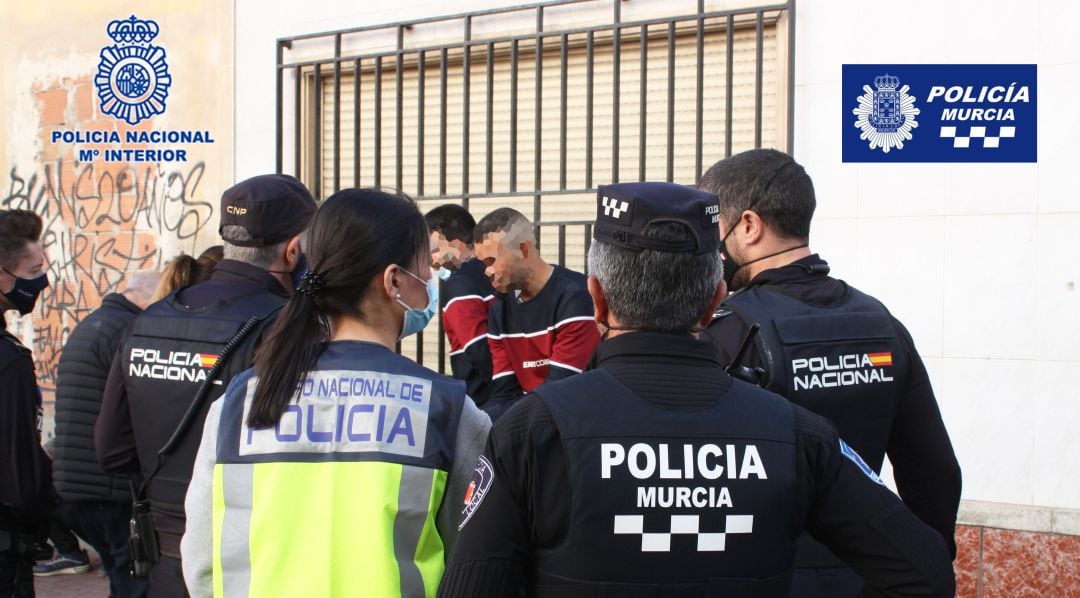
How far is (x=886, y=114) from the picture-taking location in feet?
17.0

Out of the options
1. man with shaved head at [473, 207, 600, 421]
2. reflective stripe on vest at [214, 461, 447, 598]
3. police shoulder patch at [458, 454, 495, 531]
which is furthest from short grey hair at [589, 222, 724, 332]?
man with shaved head at [473, 207, 600, 421]

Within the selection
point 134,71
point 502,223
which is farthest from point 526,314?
point 134,71

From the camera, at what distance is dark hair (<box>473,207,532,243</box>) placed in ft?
17.0

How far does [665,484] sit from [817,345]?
3.08ft

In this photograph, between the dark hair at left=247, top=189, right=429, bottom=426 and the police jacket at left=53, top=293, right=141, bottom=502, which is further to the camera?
the police jacket at left=53, top=293, right=141, bottom=502

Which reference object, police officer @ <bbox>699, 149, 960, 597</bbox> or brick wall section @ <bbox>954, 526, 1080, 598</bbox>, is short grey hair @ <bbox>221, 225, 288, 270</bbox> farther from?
brick wall section @ <bbox>954, 526, 1080, 598</bbox>

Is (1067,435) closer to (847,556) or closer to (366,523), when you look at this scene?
(847,556)

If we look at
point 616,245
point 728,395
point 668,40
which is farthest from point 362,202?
point 668,40

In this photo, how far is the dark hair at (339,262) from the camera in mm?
2035

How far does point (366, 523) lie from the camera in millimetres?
1895

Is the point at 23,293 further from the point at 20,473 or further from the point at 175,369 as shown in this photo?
the point at 175,369

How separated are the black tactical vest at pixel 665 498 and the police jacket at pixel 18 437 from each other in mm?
2633

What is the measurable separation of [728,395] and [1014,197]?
367 centimetres

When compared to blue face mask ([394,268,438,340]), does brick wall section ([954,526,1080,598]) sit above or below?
below
